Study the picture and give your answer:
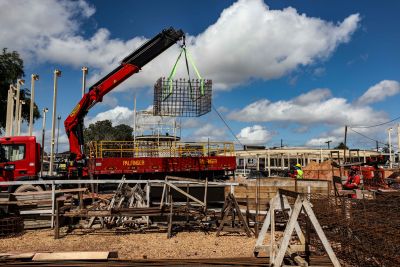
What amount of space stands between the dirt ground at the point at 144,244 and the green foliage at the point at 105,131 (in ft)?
214

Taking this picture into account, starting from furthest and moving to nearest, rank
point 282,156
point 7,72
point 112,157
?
point 282,156
point 7,72
point 112,157

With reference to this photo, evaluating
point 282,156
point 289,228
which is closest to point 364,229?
point 289,228

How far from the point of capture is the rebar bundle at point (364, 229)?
262 inches

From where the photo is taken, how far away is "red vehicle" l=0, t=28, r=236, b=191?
16078 millimetres

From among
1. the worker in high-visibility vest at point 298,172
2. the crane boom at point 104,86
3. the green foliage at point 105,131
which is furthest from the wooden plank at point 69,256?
the green foliage at point 105,131

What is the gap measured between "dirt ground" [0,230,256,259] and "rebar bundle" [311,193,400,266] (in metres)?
2.08

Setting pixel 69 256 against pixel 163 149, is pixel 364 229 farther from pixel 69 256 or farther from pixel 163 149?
pixel 163 149

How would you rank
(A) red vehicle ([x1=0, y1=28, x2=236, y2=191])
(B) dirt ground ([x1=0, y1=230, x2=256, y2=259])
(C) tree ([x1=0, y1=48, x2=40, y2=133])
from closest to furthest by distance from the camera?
(B) dirt ground ([x1=0, y1=230, x2=256, y2=259]) < (A) red vehicle ([x1=0, y1=28, x2=236, y2=191]) < (C) tree ([x1=0, y1=48, x2=40, y2=133])

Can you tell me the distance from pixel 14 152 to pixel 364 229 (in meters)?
13.9

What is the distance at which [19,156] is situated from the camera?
52.7ft

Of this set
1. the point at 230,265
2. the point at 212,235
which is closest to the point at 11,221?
the point at 212,235

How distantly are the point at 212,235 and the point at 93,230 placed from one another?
345 centimetres

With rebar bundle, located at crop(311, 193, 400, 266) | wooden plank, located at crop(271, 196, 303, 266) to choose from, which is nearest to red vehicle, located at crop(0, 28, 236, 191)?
rebar bundle, located at crop(311, 193, 400, 266)

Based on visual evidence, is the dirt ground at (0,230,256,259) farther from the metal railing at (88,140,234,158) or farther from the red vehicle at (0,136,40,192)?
the metal railing at (88,140,234,158)
